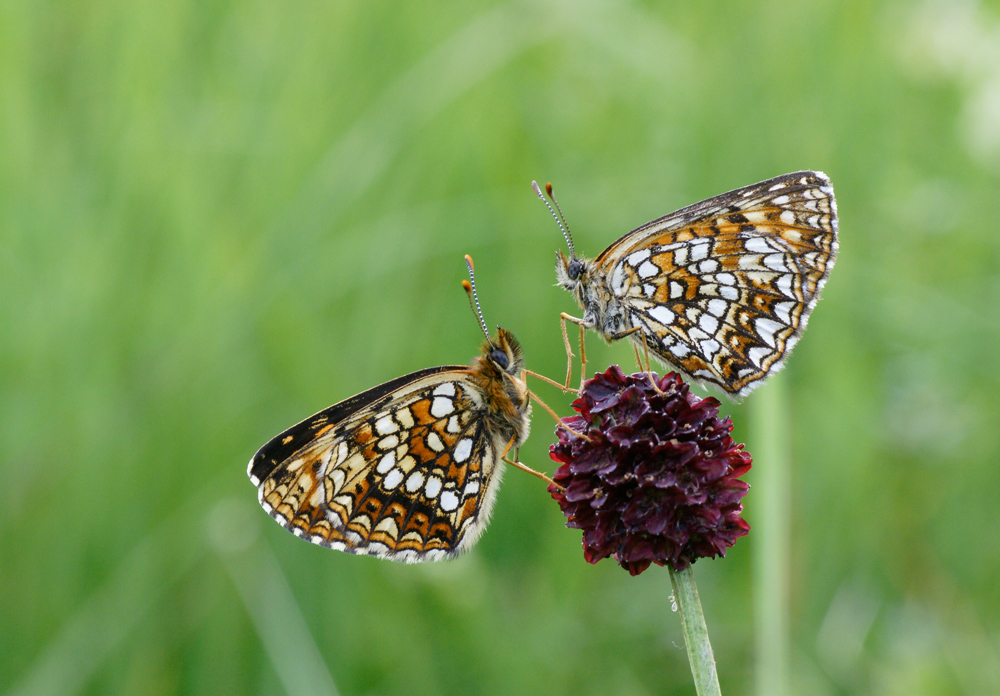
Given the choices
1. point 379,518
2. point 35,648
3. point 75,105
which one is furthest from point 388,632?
point 75,105

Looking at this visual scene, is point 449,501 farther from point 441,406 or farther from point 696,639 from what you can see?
point 696,639

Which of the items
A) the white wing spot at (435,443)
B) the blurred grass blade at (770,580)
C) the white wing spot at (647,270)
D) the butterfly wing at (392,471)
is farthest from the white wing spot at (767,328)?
the white wing spot at (435,443)

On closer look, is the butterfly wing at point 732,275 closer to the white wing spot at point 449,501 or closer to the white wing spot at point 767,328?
the white wing spot at point 767,328

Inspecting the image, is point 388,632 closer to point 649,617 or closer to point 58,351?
point 649,617

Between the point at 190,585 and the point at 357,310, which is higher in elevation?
the point at 357,310

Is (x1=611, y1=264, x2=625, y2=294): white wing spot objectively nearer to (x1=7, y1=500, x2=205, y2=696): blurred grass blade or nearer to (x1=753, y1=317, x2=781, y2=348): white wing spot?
(x1=753, y1=317, x2=781, y2=348): white wing spot

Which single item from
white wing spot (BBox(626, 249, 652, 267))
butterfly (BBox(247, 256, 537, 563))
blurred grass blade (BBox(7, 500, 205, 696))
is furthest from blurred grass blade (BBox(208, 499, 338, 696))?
white wing spot (BBox(626, 249, 652, 267))

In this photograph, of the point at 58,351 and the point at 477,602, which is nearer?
the point at 477,602
